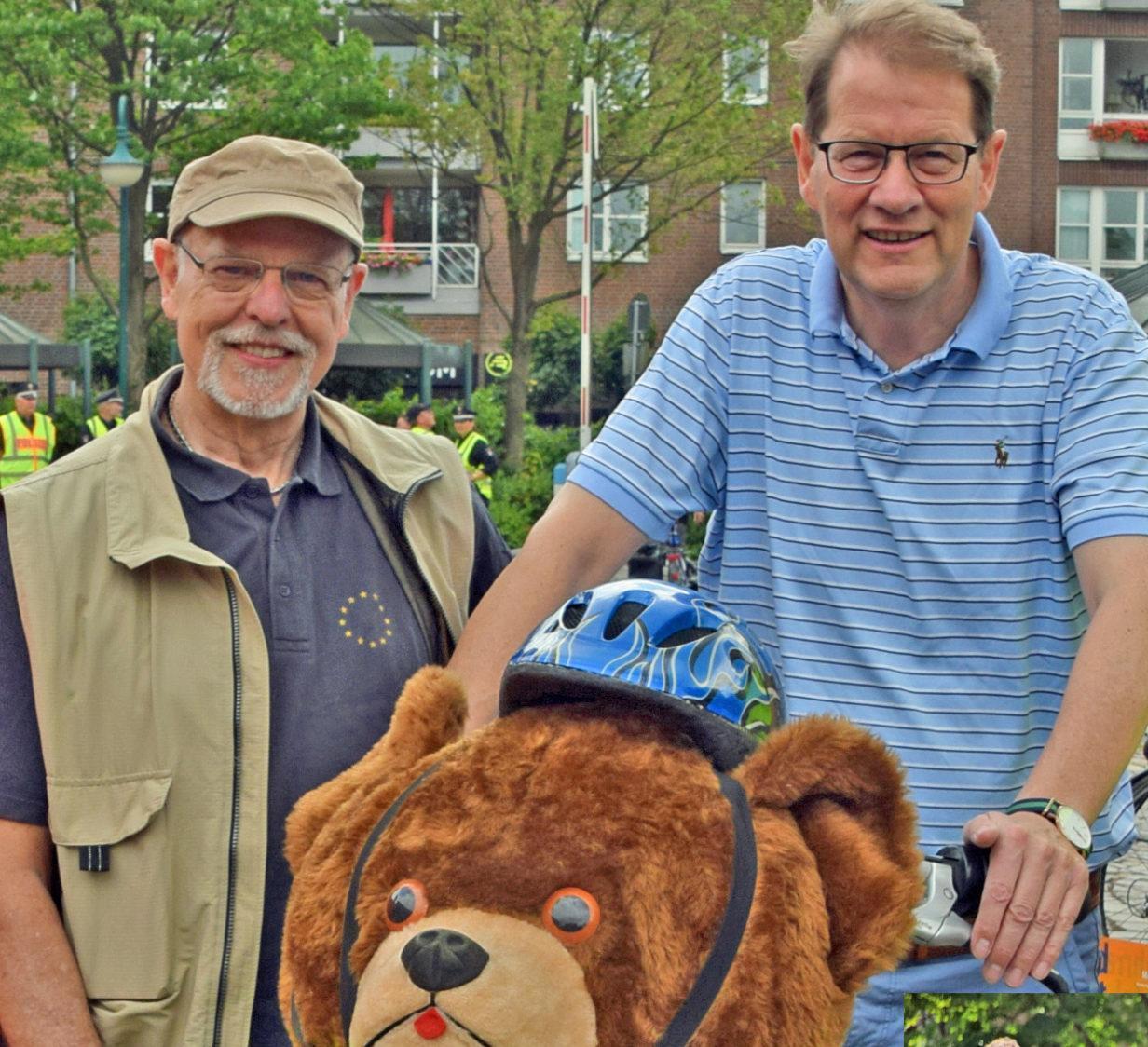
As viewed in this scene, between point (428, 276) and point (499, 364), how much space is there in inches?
147

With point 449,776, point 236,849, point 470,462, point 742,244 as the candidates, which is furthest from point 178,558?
point 742,244

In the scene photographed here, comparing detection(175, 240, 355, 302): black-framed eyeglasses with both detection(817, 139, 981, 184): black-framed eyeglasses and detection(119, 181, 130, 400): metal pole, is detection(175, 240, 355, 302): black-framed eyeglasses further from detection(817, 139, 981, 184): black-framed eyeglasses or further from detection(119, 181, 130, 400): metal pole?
detection(119, 181, 130, 400): metal pole

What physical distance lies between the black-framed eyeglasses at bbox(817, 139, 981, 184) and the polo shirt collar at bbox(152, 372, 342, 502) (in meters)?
1.16

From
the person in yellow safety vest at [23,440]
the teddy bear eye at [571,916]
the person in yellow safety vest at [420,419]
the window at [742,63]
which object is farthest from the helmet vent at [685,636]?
the window at [742,63]

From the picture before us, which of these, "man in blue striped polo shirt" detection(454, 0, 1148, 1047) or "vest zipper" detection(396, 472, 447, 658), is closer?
"man in blue striped polo shirt" detection(454, 0, 1148, 1047)

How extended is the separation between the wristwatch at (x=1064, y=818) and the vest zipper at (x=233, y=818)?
1.28 meters

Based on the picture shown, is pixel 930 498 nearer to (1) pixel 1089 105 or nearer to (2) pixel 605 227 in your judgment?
(2) pixel 605 227

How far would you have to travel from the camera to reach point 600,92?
2503cm

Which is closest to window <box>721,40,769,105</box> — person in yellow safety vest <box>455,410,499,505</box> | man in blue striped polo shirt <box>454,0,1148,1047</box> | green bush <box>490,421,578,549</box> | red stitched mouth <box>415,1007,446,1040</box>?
green bush <box>490,421,578,549</box>

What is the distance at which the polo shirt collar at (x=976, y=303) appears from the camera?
2.21 m

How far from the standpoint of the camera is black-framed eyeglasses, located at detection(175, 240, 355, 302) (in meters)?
2.88

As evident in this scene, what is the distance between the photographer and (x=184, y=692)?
257 cm

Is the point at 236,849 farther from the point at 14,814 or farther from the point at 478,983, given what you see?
the point at 478,983

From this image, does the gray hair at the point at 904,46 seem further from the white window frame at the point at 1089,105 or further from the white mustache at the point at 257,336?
the white window frame at the point at 1089,105
